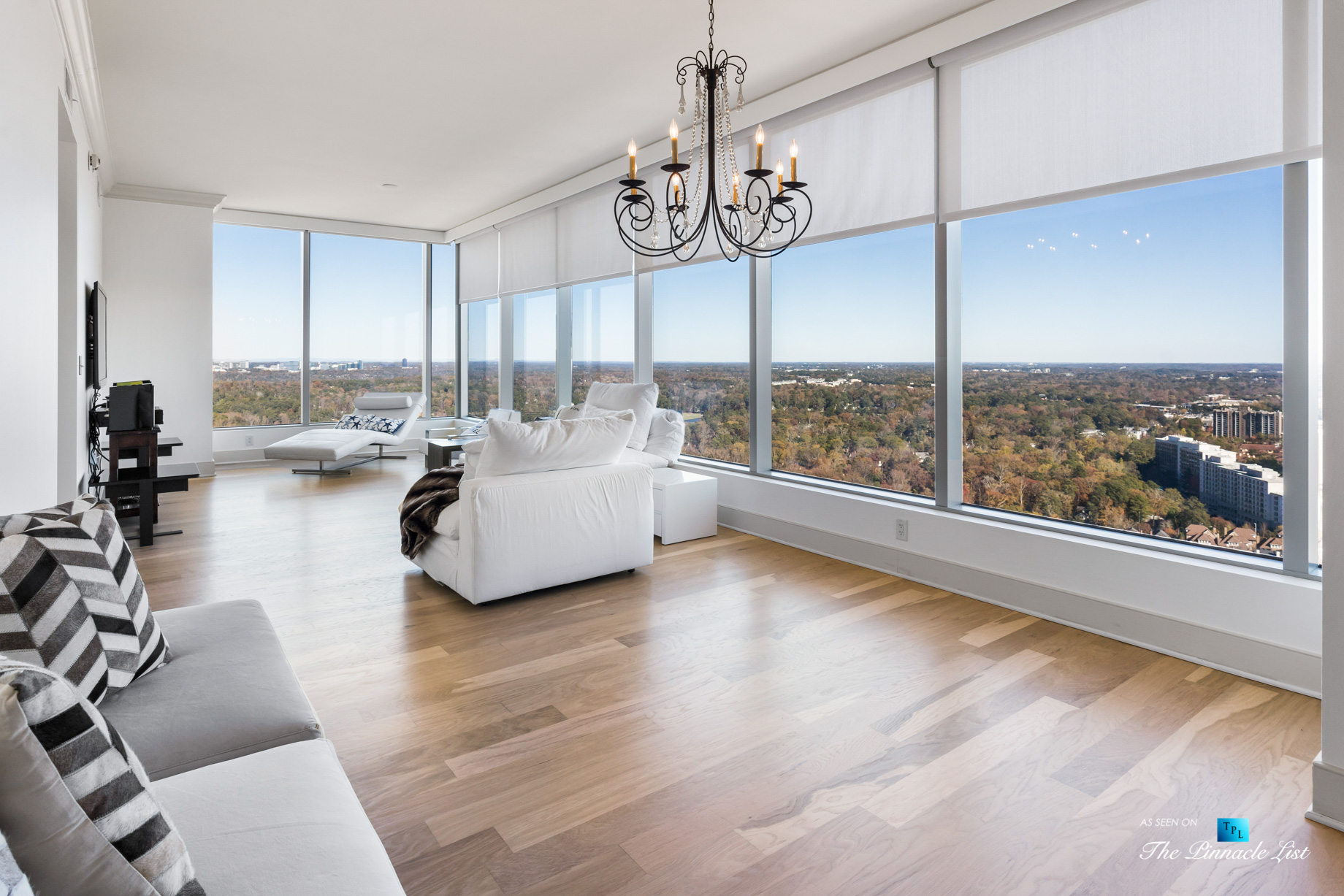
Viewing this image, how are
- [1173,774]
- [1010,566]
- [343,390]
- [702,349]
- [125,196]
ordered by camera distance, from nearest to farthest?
[1173,774], [1010,566], [702,349], [125,196], [343,390]

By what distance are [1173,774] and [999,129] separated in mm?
2726

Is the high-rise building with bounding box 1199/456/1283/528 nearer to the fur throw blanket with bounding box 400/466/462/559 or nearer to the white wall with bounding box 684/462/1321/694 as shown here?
the white wall with bounding box 684/462/1321/694

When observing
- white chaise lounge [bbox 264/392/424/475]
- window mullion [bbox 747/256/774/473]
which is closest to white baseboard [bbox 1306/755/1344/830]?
window mullion [bbox 747/256/774/473]

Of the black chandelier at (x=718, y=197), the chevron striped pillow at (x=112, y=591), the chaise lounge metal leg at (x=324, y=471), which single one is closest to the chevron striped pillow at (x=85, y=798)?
the chevron striped pillow at (x=112, y=591)

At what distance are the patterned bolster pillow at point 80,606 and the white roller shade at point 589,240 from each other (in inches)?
184

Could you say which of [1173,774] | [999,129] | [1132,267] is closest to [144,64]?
[999,129]

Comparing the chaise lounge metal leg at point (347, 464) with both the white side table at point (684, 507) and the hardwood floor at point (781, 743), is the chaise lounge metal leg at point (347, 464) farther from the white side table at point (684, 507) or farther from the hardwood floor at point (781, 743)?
the white side table at point (684, 507)

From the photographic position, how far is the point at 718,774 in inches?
78.2

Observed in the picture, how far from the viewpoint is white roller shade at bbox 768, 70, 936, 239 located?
371cm

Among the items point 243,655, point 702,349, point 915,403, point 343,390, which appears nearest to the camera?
point 243,655

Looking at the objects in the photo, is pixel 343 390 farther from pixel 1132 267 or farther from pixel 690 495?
pixel 1132 267

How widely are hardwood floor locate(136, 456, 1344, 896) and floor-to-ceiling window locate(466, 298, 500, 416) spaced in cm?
504

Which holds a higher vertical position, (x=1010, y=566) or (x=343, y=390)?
(x=343, y=390)

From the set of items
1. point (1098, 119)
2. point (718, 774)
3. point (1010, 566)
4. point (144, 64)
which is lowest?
point (718, 774)
